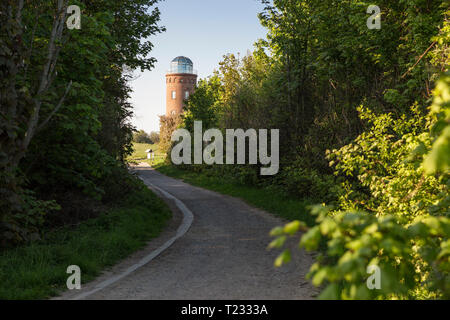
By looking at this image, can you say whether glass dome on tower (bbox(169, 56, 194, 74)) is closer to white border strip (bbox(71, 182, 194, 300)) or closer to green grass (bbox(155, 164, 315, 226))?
green grass (bbox(155, 164, 315, 226))

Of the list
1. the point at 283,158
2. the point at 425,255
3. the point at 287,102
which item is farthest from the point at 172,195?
the point at 425,255

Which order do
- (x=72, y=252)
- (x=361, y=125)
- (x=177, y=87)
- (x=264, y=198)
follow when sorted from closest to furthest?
1. (x=72, y=252)
2. (x=361, y=125)
3. (x=264, y=198)
4. (x=177, y=87)

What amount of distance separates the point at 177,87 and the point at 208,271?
6943 centimetres

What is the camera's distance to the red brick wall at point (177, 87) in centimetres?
7406

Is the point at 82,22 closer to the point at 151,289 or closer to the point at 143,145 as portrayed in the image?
the point at 151,289

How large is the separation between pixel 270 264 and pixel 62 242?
4.97 meters

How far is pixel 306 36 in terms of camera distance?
19.5 meters

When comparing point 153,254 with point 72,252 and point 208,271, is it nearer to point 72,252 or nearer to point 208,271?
point 72,252

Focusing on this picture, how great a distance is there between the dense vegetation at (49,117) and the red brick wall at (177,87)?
192ft

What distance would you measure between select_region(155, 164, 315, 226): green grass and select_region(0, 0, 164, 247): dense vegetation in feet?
21.1

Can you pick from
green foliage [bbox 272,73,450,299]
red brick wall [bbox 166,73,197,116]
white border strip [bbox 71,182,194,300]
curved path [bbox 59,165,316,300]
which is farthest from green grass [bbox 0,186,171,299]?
red brick wall [bbox 166,73,197,116]

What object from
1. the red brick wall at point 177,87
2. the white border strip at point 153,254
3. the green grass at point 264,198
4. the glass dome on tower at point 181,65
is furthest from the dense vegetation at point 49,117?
the glass dome on tower at point 181,65

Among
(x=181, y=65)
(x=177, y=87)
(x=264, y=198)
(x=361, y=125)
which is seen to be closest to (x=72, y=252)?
(x=361, y=125)

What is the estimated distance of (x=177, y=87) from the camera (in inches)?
2945
